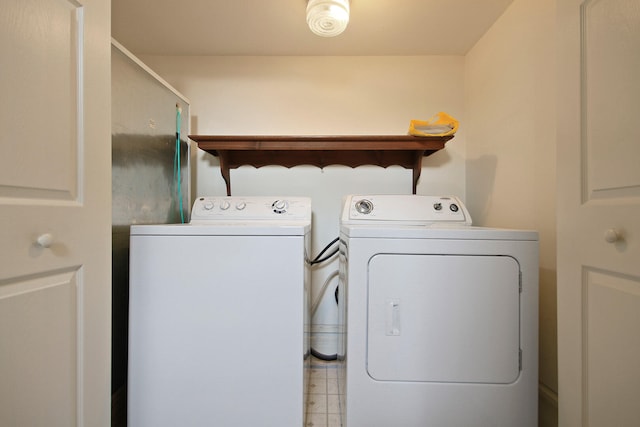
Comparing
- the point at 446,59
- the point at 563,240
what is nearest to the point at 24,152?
the point at 563,240

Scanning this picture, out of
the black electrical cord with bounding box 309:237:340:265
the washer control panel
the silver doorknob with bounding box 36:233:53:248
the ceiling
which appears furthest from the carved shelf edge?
Answer: the silver doorknob with bounding box 36:233:53:248

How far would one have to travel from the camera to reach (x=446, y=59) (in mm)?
1893

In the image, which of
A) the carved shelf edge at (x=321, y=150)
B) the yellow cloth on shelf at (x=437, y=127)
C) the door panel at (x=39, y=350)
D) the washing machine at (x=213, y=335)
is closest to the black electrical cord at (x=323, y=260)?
the carved shelf edge at (x=321, y=150)

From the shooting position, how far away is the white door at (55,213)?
62cm

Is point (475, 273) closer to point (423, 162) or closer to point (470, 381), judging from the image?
point (470, 381)

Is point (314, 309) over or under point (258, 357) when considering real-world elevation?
under

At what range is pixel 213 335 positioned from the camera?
3.40 feet

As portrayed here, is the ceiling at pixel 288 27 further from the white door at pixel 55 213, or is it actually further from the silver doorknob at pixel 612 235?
the silver doorknob at pixel 612 235

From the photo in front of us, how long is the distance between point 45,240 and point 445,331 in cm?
130

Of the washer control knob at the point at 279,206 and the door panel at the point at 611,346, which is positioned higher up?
the washer control knob at the point at 279,206

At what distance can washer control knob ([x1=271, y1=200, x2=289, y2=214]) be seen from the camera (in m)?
1.62

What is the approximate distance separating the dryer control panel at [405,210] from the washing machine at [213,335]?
64 cm

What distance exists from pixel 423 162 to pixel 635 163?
1361 millimetres

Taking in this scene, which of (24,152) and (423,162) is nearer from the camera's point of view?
(24,152)
